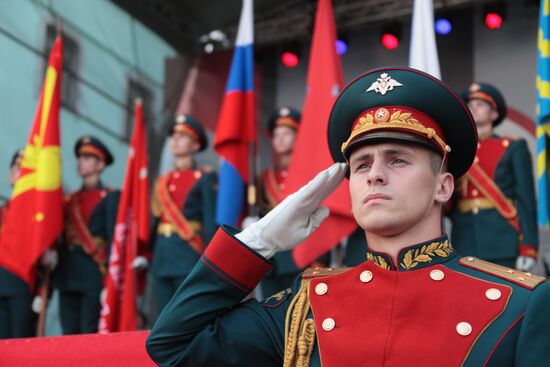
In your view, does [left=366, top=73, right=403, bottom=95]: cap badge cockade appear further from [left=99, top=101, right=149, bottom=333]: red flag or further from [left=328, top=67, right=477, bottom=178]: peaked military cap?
[left=99, top=101, right=149, bottom=333]: red flag

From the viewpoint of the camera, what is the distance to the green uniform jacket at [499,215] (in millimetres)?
4820

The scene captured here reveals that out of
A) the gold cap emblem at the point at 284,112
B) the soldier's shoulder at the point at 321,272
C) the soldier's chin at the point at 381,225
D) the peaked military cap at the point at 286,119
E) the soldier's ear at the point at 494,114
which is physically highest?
the gold cap emblem at the point at 284,112

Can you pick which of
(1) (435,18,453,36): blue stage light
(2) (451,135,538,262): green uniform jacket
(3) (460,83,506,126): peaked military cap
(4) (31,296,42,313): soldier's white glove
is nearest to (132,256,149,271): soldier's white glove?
(4) (31,296,42,313): soldier's white glove

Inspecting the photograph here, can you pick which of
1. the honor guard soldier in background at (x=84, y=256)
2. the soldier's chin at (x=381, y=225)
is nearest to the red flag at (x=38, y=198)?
the honor guard soldier in background at (x=84, y=256)

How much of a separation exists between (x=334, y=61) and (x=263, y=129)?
3.05 meters

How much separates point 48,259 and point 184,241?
0.92 m

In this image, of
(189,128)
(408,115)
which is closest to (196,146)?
(189,128)

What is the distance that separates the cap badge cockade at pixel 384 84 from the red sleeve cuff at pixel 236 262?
0.48 metres

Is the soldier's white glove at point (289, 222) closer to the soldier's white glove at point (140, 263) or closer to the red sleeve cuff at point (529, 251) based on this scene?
the red sleeve cuff at point (529, 251)

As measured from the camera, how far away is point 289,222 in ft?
6.62

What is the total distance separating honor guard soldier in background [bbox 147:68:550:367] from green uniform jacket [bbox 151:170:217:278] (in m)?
3.48

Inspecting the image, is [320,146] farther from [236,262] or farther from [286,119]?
[236,262]

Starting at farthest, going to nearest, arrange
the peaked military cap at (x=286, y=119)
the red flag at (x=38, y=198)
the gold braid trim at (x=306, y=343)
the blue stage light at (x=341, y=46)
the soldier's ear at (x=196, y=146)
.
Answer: the blue stage light at (x=341, y=46), the peaked military cap at (x=286, y=119), the soldier's ear at (x=196, y=146), the red flag at (x=38, y=198), the gold braid trim at (x=306, y=343)

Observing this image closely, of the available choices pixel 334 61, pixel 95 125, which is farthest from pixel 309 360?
pixel 95 125
